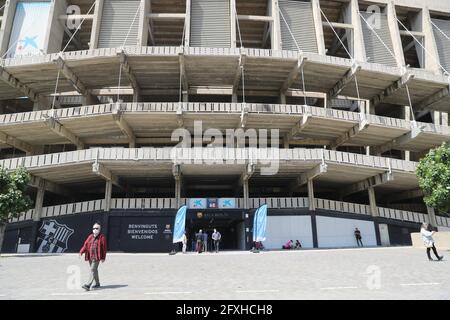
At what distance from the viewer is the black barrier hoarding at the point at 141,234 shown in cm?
2589

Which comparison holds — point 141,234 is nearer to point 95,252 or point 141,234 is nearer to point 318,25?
point 95,252

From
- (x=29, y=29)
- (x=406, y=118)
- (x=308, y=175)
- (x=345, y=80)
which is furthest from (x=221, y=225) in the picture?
(x=29, y=29)

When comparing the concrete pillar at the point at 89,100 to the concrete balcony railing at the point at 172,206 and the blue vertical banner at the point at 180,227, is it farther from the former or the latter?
Result: the blue vertical banner at the point at 180,227

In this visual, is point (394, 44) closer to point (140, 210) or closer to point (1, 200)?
point (140, 210)

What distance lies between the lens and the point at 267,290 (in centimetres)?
808

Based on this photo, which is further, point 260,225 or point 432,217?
point 432,217

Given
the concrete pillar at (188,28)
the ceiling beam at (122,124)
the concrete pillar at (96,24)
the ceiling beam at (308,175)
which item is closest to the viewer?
the ceiling beam at (308,175)

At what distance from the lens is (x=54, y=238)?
27.0 metres

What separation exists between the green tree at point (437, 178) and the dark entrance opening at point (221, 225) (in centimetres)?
1348

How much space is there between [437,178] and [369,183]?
8.80 meters

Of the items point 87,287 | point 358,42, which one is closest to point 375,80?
point 358,42

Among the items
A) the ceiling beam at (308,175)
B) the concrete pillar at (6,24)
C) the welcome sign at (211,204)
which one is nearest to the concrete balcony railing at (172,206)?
the welcome sign at (211,204)

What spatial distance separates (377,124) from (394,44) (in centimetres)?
1118

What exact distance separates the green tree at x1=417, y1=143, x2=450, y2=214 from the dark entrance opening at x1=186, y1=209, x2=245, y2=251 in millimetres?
13482
